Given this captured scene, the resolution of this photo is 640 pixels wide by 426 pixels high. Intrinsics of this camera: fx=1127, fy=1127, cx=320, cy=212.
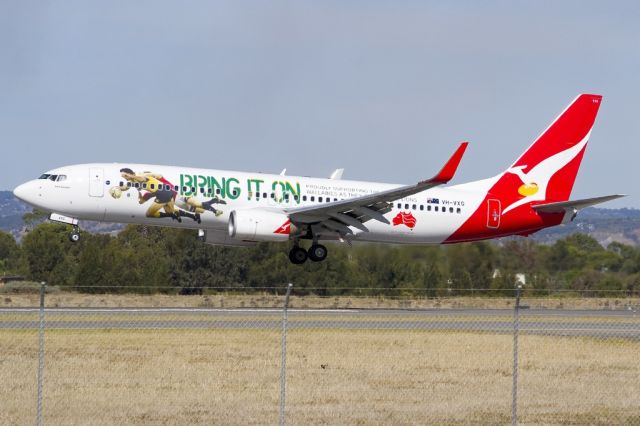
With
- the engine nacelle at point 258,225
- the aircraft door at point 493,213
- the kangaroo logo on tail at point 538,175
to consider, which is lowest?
the engine nacelle at point 258,225

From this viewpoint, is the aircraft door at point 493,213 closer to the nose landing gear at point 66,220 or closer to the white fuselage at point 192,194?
the white fuselage at point 192,194

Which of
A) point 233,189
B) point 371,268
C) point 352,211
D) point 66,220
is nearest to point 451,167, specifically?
point 352,211

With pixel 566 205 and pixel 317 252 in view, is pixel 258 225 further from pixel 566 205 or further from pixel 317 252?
pixel 566 205

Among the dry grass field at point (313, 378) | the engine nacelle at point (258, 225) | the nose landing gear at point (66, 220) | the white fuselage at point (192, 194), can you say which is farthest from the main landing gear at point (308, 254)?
the dry grass field at point (313, 378)

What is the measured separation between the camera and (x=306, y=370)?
21625 mm

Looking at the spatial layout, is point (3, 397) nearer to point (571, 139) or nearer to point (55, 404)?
point (55, 404)

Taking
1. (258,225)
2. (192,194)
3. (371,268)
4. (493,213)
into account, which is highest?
(192,194)

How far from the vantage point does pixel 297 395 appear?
64.2ft

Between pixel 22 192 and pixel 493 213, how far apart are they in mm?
16494

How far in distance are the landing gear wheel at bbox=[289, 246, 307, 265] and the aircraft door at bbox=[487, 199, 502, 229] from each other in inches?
279

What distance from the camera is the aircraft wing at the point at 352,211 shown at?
117 feet

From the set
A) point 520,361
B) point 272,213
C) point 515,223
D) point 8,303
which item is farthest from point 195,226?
point 520,361

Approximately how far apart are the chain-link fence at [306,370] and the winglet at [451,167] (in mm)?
4740

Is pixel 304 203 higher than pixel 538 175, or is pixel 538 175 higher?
pixel 538 175
